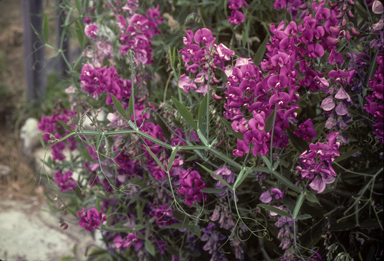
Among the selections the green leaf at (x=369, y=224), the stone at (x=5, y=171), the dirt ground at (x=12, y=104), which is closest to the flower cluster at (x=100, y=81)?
the green leaf at (x=369, y=224)

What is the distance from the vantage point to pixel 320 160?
3.27 feet

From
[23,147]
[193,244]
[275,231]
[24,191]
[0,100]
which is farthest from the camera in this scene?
[0,100]

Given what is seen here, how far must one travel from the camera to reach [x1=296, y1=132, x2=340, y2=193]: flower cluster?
0.97 metres

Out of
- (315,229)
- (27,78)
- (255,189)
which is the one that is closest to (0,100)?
(27,78)

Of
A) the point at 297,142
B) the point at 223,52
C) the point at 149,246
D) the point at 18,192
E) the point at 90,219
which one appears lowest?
the point at 18,192

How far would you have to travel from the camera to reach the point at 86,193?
1.78 meters

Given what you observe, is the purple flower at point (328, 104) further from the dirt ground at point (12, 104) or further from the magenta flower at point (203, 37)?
the dirt ground at point (12, 104)

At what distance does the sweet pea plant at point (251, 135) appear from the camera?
1.00 m

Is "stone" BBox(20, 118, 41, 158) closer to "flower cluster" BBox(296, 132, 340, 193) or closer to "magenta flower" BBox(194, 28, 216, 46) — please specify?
"magenta flower" BBox(194, 28, 216, 46)

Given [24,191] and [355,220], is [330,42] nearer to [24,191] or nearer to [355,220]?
[355,220]

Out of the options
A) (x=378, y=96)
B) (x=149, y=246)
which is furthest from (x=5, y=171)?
(x=378, y=96)

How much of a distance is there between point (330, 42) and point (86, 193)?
1.25 metres

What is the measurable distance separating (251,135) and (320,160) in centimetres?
20

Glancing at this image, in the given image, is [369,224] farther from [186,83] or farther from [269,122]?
[186,83]
